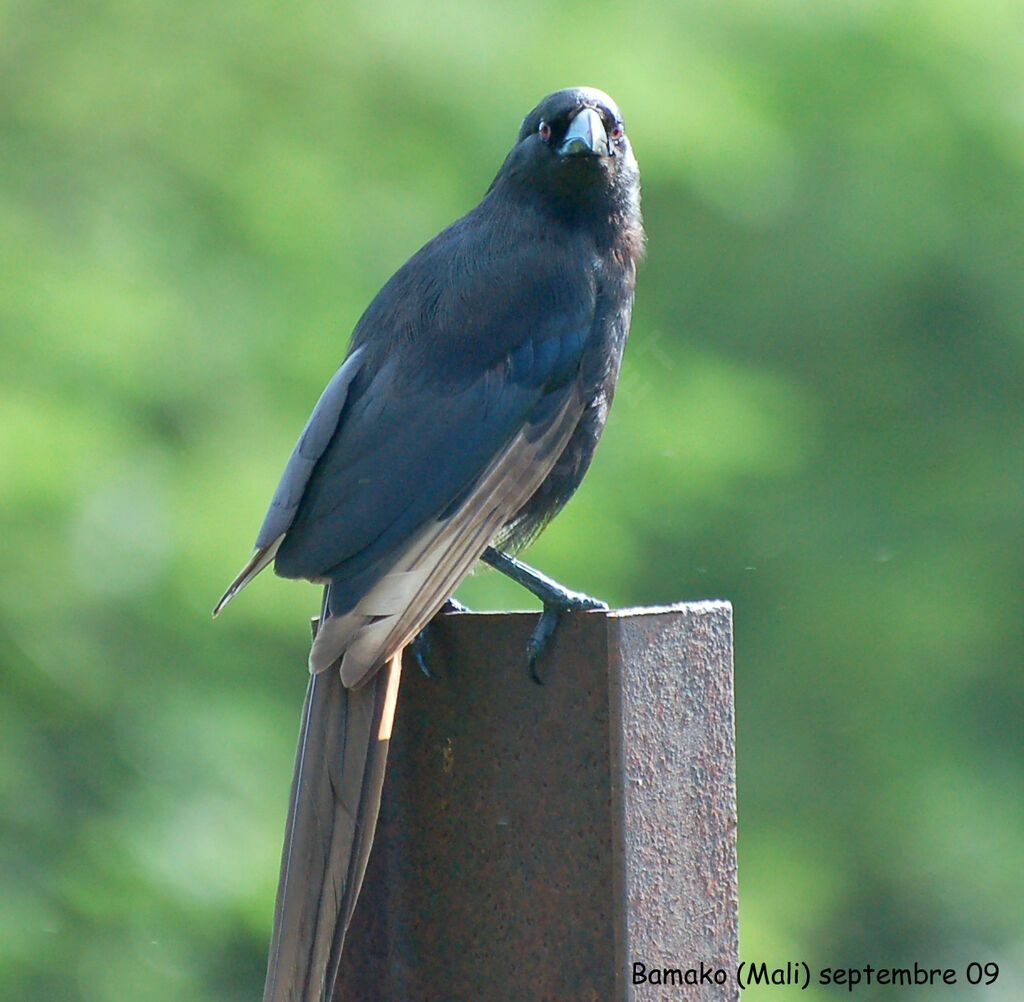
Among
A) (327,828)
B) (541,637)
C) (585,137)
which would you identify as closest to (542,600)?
(541,637)

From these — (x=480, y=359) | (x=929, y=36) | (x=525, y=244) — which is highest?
(x=929, y=36)

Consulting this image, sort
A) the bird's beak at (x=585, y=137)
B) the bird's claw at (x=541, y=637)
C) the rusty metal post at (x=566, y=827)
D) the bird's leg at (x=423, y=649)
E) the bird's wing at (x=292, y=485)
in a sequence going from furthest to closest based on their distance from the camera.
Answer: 1. the bird's beak at (x=585, y=137)
2. the bird's wing at (x=292, y=485)
3. the bird's leg at (x=423, y=649)
4. the bird's claw at (x=541, y=637)
5. the rusty metal post at (x=566, y=827)

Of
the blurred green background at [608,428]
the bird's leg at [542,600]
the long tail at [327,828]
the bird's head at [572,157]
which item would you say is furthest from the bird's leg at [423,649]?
the blurred green background at [608,428]

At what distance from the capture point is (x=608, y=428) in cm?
604

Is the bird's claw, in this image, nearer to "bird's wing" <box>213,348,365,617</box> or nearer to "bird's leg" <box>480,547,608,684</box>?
"bird's leg" <box>480,547,608,684</box>

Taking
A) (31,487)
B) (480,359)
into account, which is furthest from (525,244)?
(31,487)

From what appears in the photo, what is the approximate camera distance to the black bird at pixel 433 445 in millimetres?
3002

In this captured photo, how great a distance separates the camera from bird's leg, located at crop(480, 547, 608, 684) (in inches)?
112

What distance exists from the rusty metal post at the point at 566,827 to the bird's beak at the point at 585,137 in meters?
1.46

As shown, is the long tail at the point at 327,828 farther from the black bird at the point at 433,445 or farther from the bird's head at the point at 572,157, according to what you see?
the bird's head at the point at 572,157

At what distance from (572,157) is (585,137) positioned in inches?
2.8

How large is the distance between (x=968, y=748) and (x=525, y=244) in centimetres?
467

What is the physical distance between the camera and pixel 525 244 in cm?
408

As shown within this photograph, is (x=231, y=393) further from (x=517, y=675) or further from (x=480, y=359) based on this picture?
(x=517, y=675)
